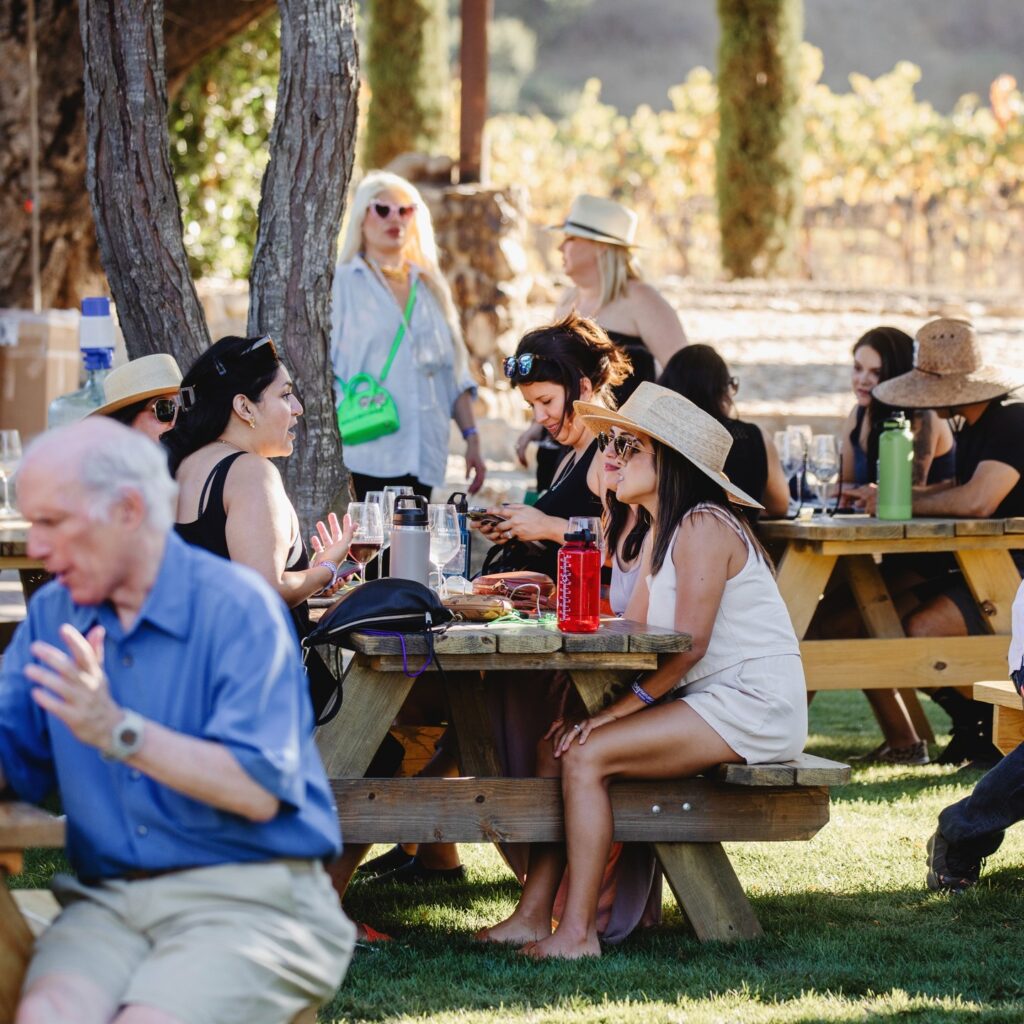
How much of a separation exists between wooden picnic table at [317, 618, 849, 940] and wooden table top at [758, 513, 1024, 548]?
1.86m

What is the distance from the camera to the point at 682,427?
4.01 m

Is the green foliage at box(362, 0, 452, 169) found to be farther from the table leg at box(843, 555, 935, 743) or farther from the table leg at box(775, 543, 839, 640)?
the table leg at box(775, 543, 839, 640)

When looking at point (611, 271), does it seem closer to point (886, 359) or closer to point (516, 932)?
point (886, 359)

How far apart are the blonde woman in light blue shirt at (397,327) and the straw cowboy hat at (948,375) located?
5.47ft

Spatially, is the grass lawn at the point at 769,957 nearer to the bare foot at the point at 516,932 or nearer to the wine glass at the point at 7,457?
the bare foot at the point at 516,932

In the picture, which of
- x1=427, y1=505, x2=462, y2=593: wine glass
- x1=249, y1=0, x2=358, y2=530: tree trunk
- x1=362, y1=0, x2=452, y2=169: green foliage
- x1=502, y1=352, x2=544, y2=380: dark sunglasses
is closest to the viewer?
x1=427, y1=505, x2=462, y2=593: wine glass

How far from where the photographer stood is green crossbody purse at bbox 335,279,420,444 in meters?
6.21

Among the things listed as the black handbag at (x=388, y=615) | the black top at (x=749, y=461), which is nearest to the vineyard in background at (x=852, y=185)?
the black top at (x=749, y=461)

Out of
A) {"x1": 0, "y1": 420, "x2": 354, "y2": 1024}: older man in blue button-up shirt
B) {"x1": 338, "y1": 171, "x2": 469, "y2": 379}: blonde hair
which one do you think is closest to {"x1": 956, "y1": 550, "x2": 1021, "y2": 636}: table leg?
{"x1": 338, "y1": 171, "x2": 469, "y2": 379}: blonde hair

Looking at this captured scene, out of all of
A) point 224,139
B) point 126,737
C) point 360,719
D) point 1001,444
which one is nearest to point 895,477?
point 1001,444

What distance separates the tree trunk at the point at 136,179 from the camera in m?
5.27

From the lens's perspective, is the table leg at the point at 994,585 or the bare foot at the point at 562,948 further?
the table leg at the point at 994,585

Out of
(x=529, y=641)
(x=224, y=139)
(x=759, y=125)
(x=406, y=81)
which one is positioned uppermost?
(x=406, y=81)

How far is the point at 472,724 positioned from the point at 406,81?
48.3ft
